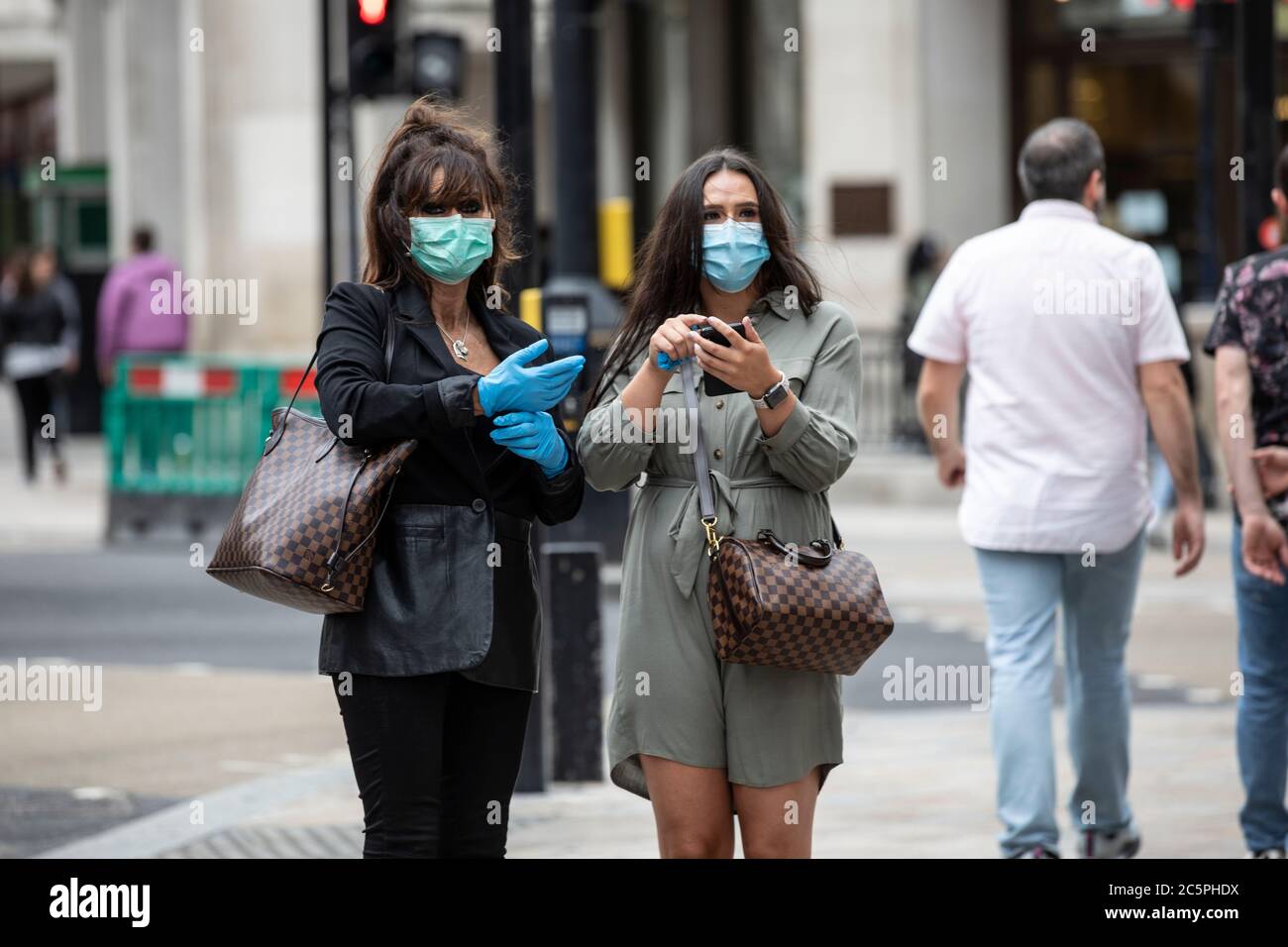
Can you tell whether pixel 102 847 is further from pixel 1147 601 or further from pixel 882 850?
pixel 1147 601

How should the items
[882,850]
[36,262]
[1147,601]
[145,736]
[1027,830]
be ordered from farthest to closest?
[36,262], [1147,601], [145,736], [882,850], [1027,830]

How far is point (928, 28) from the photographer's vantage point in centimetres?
2027

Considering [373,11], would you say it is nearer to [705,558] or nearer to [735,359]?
[705,558]

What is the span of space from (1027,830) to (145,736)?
4.01m

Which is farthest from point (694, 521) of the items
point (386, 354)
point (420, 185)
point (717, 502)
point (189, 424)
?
point (189, 424)

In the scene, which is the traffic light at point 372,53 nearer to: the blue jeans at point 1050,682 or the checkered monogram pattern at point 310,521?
the blue jeans at point 1050,682

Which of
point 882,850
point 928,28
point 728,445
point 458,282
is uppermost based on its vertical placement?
point 928,28

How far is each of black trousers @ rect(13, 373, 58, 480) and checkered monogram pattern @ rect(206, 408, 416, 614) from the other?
15697mm

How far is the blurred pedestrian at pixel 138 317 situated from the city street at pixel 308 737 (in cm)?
533

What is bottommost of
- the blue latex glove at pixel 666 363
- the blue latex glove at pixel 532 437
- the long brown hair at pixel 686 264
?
the blue latex glove at pixel 532 437

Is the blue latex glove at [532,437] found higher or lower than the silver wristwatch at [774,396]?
lower

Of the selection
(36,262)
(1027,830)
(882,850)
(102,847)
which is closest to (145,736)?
(102,847)

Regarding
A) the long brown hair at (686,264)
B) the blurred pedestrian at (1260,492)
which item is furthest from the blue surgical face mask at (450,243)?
the blurred pedestrian at (1260,492)

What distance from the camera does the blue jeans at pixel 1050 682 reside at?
5.85 metres
